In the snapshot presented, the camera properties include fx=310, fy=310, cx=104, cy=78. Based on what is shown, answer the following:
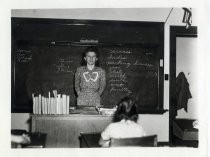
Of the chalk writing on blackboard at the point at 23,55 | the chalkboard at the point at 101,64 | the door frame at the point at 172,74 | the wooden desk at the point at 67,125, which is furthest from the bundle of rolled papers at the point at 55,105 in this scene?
the door frame at the point at 172,74

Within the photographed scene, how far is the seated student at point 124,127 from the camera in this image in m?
1.41

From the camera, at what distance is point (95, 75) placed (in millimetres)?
2127

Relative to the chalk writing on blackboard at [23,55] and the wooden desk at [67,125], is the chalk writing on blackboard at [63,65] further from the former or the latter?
the wooden desk at [67,125]

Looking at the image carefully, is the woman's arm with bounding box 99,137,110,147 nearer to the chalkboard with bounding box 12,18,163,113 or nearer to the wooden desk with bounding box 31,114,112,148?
the wooden desk with bounding box 31,114,112,148

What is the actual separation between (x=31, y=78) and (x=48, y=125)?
0.66 metres

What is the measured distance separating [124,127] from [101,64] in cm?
116

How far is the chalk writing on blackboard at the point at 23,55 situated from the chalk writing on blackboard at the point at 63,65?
22 cm

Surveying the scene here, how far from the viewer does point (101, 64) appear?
2.53 metres

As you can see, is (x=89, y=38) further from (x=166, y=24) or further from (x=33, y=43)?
(x=166, y=24)

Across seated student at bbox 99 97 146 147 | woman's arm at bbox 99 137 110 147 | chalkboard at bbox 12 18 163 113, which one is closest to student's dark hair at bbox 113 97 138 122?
seated student at bbox 99 97 146 147

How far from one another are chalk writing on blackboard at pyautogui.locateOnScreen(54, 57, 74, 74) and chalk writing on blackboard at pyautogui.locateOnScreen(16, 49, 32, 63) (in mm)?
221

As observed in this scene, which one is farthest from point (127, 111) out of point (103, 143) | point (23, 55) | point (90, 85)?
point (23, 55)
